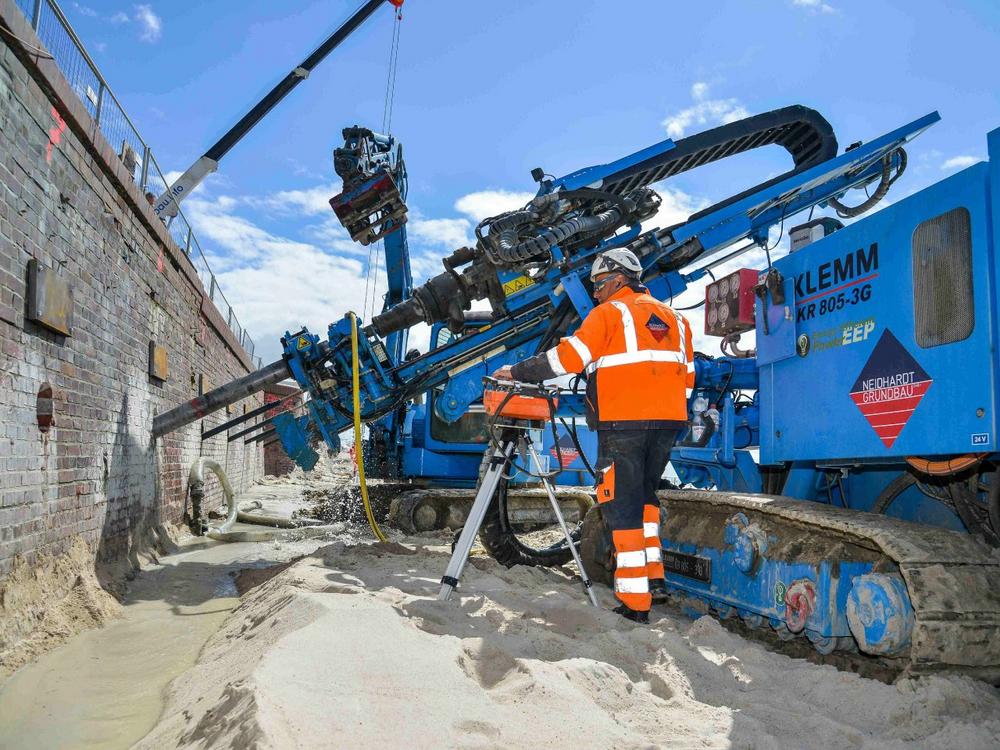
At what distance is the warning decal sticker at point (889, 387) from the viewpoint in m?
3.42

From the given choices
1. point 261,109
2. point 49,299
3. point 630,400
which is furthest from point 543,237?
point 261,109

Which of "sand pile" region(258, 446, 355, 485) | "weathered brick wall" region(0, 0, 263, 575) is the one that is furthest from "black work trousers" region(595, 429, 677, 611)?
"sand pile" region(258, 446, 355, 485)

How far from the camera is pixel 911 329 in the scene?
3.46 meters

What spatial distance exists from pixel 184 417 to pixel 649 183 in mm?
5441

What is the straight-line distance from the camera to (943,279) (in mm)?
3332

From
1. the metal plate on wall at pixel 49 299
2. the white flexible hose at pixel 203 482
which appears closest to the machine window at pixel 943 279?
the metal plate on wall at pixel 49 299

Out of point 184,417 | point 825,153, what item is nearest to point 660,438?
point 825,153

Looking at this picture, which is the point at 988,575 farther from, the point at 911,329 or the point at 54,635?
the point at 54,635

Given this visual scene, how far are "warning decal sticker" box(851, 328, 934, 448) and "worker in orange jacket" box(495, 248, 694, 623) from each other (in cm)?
99

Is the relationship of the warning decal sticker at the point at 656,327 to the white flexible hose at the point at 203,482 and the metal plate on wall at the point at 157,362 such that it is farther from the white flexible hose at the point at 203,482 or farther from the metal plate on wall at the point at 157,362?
the white flexible hose at the point at 203,482

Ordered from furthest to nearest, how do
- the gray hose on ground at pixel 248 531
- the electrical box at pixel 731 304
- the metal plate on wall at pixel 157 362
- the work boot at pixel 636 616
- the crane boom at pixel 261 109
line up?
the crane boom at pixel 261 109
the gray hose on ground at pixel 248 531
the metal plate on wall at pixel 157 362
the electrical box at pixel 731 304
the work boot at pixel 636 616

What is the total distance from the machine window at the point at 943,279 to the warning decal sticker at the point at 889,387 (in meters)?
0.15

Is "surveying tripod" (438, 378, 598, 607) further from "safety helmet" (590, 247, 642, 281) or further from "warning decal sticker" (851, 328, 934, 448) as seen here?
"warning decal sticker" (851, 328, 934, 448)

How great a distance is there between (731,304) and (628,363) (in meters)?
1.20
